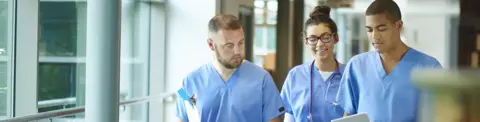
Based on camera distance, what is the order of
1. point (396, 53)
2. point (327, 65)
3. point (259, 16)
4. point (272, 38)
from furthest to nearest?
point (272, 38) → point (259, 16) → point (327, 65) → point (396, 53)

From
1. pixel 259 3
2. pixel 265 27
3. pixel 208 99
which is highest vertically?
pixel 259 3

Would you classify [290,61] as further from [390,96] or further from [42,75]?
[390,96]

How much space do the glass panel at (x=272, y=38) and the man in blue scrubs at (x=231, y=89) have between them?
17.9 ft

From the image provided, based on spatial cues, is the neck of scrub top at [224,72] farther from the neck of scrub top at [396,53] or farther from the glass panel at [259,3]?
the glass panel at [259,3]

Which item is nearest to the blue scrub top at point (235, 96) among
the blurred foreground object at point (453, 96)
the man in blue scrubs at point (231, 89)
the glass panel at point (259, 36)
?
the man in blue scrubs at point (231, 89)

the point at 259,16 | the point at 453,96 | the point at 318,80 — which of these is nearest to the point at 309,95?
the point at 318,80

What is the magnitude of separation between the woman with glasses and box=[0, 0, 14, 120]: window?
1.25 metres

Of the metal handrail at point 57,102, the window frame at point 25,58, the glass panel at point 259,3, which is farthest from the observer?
the glass panel at point 259,3

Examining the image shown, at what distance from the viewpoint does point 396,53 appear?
2.18 m

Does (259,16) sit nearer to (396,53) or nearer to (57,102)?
(57,102)

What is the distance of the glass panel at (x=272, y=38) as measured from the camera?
25.8ft

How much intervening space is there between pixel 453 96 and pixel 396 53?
6.56 ft

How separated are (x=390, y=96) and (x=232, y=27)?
56 centimetres

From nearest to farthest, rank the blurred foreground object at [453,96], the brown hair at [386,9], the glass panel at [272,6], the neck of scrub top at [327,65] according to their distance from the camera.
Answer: the blurred foreground object at [453,96] < the brown hair at [386,9] < the neck of scrub top at [327,65] < the glass panel at [272,6]
